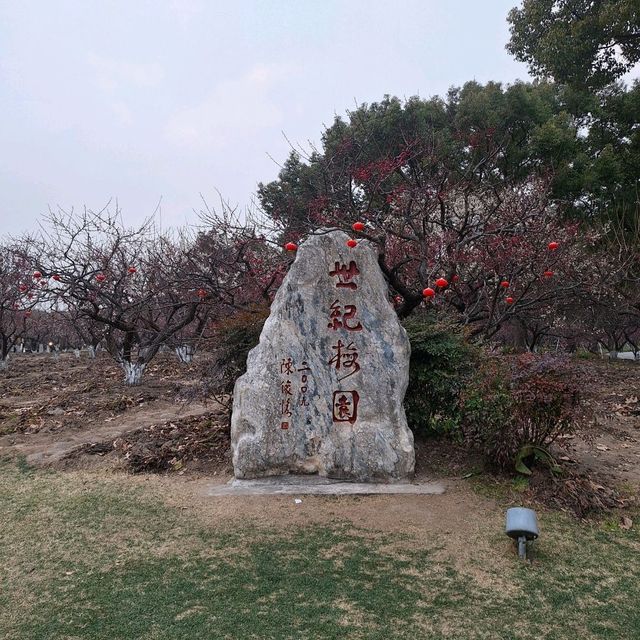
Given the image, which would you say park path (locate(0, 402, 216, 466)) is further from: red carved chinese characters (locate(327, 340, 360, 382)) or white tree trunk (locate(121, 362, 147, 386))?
red carved chinese characters (locate(327, 340, 360, 382))

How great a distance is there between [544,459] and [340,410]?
198cm

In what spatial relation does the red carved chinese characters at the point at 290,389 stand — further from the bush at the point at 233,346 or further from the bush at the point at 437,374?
the bush at the point at 437,374

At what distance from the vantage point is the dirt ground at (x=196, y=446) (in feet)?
16.1

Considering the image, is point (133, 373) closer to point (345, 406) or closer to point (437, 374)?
point (345, 406)

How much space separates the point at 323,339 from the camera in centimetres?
572

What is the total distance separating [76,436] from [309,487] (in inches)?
163

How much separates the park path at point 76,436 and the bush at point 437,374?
3210 mm

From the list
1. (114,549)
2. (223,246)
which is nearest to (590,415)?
(114,549)

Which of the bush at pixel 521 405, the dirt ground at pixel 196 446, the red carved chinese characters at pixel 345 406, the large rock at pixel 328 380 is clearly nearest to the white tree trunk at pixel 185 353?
the dirt ground at pixel 196 446

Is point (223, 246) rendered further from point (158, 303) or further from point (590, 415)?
point (590, 415)

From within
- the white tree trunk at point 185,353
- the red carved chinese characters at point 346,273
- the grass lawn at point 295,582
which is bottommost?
the grass lawn at point 295,582

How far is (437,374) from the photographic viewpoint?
5898 mm

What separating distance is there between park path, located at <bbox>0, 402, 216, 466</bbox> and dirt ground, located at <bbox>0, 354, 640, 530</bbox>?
0.05 ft

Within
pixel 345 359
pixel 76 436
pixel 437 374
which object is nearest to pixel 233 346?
pixel 345 359
